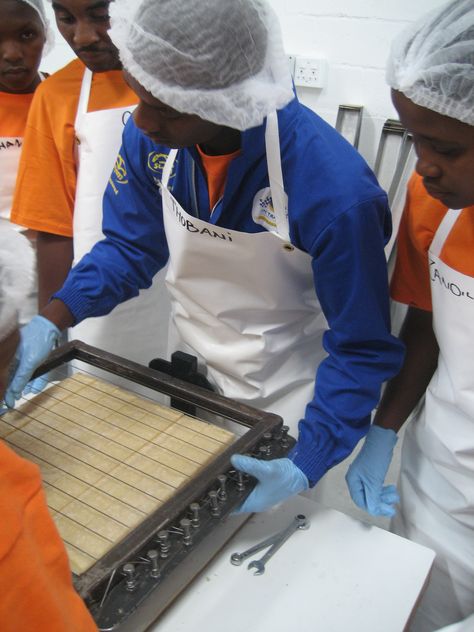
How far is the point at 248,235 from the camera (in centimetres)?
104

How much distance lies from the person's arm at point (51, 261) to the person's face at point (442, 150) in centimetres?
101

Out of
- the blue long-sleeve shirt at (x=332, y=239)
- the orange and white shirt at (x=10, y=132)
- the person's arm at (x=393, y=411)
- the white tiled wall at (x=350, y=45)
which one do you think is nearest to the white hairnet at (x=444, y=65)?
the blue long-sleeve shirt at (x=332, y=239)

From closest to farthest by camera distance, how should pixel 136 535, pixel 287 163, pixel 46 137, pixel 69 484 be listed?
pixel 136 535 < pixel 69 484 < pixel 287 163 < pixel 46 137

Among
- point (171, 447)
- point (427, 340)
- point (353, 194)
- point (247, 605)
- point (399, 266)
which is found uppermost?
point (353, 194)

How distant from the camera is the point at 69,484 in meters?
0.85

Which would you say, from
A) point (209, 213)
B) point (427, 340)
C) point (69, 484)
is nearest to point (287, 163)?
point (209, 213)

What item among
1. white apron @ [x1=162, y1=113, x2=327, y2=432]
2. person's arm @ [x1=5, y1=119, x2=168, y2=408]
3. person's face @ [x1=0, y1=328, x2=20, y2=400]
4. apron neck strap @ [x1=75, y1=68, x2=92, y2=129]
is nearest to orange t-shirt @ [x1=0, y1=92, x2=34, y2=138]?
apron neck strap @ [x1=75, y1=68, x2=92, y2=129]

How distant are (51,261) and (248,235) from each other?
747mm

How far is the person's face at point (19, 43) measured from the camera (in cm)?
141

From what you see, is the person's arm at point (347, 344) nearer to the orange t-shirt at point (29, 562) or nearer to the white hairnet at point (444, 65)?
the white hairnet at point (444, 65)

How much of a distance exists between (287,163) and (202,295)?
1.08 feet

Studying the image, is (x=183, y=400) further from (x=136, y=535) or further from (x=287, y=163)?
(x=287, y=163)

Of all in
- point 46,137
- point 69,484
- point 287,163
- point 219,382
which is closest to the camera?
point 69,484

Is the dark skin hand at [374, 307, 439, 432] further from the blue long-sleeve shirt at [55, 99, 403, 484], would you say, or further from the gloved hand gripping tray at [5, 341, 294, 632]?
the gloved hand gripping tray at [5, 341, 294, 632]
